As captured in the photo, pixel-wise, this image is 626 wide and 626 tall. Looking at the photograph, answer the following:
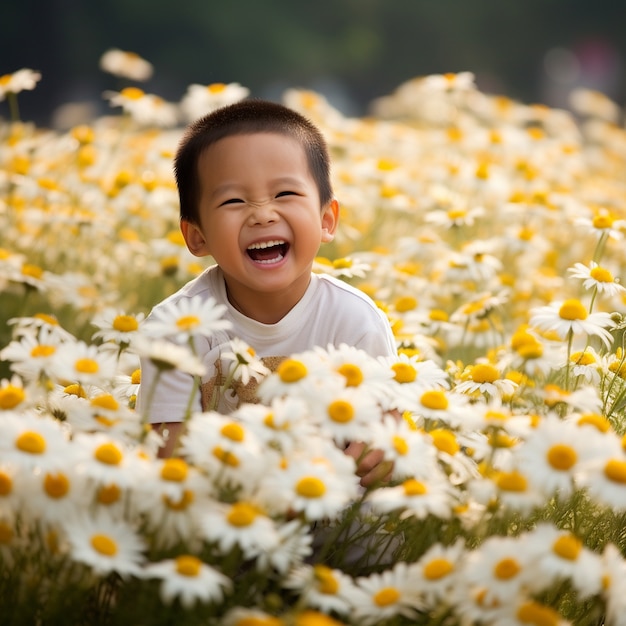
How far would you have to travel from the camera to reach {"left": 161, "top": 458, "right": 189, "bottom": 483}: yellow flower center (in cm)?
145

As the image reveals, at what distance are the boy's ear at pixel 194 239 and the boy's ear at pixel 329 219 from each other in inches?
10.7

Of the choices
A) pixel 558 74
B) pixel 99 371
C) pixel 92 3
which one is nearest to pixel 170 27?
pixel 92 3

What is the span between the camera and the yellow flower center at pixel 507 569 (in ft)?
4.57

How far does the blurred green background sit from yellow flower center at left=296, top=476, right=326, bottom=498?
13537 millimetres

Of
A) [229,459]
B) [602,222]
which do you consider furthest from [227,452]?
[602,222]

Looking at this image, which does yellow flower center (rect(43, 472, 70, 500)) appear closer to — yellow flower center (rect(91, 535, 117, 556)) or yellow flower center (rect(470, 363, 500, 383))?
yellow flower center (rect(91, 535, 117, 556))

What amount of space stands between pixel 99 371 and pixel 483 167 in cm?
319

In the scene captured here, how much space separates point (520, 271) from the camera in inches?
167

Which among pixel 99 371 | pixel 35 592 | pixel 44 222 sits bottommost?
pixel 35 592

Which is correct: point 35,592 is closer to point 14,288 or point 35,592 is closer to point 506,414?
point 506,414

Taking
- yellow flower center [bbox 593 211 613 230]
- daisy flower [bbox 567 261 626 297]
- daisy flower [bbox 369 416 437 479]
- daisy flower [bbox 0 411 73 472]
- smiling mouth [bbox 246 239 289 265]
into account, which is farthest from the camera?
yellow flower center [bbox 593 211 613 230]

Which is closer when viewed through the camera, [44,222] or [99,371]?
[99,371]

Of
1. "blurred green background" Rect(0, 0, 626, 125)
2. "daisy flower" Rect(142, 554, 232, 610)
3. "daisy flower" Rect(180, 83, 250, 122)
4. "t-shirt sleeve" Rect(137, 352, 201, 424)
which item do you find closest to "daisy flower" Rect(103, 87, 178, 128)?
"daisy flower" Rect(180, 83, 250, 122)

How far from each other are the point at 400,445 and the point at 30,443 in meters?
0.55
